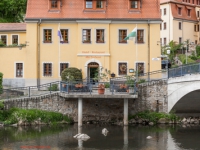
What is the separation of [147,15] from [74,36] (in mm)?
6780

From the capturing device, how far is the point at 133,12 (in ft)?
155

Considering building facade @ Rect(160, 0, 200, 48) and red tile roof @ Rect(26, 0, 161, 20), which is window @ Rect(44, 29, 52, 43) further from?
building facade @ Rect(160, 0, 200, 48)

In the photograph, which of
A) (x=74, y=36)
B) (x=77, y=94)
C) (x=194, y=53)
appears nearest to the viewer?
(x=77, y=94)

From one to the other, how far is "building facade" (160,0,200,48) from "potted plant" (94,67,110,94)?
31.6m

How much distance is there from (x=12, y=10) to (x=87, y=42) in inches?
861

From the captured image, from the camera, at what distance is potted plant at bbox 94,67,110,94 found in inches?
1497

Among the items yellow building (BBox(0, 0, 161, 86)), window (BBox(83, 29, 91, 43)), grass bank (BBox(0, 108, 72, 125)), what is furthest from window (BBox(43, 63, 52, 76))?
grass bank (BBox(0, 108, 72, 125))

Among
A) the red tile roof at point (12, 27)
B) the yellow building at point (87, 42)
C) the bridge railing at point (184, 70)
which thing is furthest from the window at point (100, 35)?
the bridge railing at point (184, 70)

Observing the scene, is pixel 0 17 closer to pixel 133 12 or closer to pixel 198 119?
pixel 133 12

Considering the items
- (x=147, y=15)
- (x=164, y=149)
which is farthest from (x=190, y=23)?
(x=164, y=149)

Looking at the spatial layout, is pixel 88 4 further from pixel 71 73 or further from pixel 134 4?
pixel 71 73

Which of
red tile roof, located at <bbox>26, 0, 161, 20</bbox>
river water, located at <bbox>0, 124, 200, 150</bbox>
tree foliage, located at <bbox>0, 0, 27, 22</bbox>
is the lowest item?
river water, located at <bbox>0, 124, 200, 150</bbox>

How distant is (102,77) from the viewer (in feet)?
146

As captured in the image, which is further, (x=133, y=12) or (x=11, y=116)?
(x=133, y=12)
